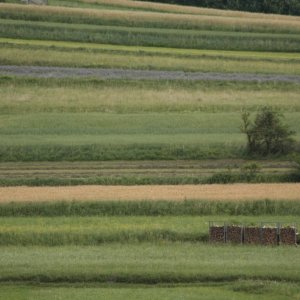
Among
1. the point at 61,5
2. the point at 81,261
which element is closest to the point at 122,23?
the point at 61,5

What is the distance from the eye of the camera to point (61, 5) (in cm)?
9544

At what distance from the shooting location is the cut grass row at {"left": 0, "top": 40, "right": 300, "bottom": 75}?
74919 millimetres

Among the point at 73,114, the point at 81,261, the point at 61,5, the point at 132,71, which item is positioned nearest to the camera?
the point at 81,261

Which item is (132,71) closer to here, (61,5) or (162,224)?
(61,5)

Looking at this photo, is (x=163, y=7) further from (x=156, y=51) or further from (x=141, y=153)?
(x=141, y=153)

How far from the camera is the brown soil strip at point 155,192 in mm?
47094

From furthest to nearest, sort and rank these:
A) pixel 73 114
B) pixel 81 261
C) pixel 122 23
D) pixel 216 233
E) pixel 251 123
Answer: pixel 122 23 → pixel 73 114 → pixel 251 123 → pixel 216 233 → pixel 81 261

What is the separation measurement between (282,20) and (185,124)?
3161cm

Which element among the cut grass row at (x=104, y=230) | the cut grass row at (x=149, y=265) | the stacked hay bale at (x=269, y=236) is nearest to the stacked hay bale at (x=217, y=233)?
the cut grass row at (x=104, y=230)

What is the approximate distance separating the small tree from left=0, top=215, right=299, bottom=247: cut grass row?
13.4 m

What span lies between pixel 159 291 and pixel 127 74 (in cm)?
3888

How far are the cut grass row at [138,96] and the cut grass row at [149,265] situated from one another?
2663 cm

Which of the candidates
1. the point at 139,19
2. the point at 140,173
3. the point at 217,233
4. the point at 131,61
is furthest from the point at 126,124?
the point at 139,19

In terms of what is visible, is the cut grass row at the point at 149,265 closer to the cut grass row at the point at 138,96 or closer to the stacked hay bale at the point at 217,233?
the stacked hay bale at the point at 217,233
